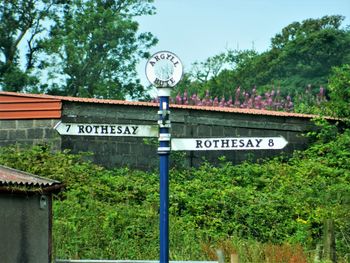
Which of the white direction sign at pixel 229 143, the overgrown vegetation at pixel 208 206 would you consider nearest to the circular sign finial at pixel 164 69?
the white direction sign at pixel 229 143

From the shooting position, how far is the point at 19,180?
49.1 feet

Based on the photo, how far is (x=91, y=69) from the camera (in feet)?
147

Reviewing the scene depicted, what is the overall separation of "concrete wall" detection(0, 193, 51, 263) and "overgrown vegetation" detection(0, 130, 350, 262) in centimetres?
280

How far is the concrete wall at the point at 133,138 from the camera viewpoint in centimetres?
2512

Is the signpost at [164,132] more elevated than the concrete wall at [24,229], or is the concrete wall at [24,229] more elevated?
the signpost at [164,132]

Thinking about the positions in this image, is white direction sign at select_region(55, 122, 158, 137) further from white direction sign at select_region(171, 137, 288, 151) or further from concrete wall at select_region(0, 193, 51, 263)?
concrete wall at select_region(0, 193, 51, 263)

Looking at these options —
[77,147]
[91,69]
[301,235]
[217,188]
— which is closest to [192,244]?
[301,235]

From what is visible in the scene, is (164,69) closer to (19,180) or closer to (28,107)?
(19,180)

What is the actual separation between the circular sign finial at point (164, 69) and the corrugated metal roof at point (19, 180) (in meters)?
3.76

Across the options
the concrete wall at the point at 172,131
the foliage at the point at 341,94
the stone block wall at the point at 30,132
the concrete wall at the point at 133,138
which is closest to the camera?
the stone block wall at the point at 30,132

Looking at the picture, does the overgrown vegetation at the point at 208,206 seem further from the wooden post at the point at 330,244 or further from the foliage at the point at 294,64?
the foliage at the point at 294,64

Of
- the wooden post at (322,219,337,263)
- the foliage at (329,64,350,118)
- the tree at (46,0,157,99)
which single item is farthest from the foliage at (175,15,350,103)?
the wooden post at (322,219,337,263)

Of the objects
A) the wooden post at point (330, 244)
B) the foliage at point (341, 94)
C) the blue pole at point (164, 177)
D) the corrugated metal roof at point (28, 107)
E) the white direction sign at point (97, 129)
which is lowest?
the wooden post at point (330, 244)

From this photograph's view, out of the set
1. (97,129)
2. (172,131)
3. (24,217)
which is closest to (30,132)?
(172,131)
